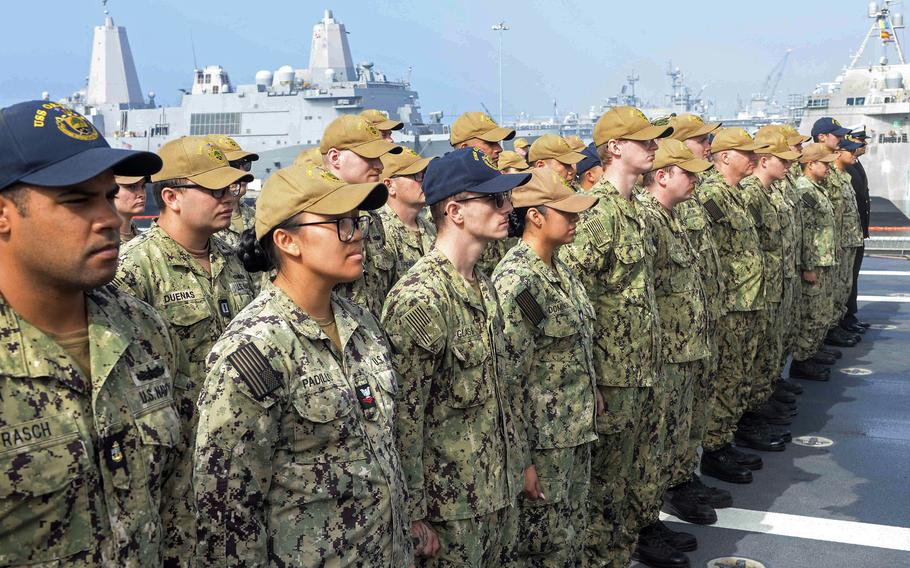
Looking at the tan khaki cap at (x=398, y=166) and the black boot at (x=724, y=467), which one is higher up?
the tan khaki cap at (x=398, y=166)

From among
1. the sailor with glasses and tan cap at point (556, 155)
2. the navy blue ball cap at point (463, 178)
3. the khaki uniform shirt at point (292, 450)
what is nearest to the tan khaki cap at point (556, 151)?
the sailor with glasses and tan cap at point (556, 155)

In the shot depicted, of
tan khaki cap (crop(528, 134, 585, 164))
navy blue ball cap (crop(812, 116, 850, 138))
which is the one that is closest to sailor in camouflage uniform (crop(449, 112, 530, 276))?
tan khaki cap (crop(528, 134, 585, 164))

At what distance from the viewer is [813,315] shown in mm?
7441

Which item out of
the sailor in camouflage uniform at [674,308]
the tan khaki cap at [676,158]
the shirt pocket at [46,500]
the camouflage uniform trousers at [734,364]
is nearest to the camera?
the shirt pocket at [46,500]

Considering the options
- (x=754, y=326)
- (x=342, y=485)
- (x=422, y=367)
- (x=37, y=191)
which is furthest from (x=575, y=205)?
(x=754, y=326)

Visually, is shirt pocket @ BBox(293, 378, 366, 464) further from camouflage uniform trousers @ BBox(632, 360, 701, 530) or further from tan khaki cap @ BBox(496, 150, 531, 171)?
tan khaki cap @ BBox(496, 150, 531, 171)

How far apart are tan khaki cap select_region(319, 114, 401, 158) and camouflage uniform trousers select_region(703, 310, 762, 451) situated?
2422 millimetres

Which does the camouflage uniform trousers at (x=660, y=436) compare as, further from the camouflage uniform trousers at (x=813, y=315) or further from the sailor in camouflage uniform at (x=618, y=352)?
the camouflage uniform trousers at (x=813, y=315)

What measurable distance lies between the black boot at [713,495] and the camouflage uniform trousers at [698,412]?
0.07 metres

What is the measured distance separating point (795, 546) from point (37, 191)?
379 cm

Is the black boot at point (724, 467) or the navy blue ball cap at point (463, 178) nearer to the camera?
the navy blue ball cap at point (463, 178)

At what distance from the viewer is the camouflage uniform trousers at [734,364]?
550 cm

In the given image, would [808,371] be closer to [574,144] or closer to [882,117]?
[574,144]

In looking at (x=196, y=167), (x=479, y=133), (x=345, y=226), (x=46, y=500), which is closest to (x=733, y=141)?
(x=479, y=133)
